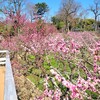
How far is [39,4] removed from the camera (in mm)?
60312

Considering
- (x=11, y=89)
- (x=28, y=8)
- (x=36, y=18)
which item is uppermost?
(x=28, y=8)

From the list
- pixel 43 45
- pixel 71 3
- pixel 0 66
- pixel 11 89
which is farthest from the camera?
pixel 71 3

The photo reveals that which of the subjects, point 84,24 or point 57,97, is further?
point 84,24

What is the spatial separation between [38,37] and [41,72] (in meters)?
2.95

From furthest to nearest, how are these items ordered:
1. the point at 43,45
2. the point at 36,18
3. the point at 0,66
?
the point at 36,18 < the point at 0,66 < the point at 43,45

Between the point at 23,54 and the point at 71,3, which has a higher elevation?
the point at 71,3

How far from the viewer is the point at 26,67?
8406mm

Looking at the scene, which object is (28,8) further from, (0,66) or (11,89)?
(11,89)

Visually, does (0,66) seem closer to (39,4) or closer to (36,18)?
(36,18)

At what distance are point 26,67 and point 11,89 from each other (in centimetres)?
571

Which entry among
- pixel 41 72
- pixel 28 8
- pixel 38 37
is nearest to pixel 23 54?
pixel 38 37

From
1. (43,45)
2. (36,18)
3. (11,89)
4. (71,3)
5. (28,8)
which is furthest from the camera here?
(71,3)

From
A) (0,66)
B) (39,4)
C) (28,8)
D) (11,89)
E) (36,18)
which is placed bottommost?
(0,66)

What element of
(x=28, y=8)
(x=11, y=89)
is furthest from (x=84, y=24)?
(x=11, y=89)
